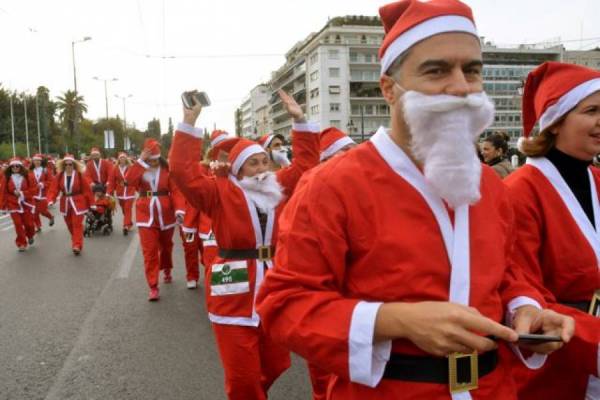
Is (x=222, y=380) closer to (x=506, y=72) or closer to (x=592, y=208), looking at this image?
(x=592, y=208)

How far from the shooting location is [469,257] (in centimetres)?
166

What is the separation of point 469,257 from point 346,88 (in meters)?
84.6

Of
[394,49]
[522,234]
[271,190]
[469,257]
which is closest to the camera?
[469,257]

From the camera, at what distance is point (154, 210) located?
310 inches

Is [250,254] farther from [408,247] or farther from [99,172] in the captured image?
[99,172]

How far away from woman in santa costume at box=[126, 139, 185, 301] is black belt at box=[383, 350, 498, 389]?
242 inches

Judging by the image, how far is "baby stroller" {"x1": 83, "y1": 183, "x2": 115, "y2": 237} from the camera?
1424 centimetres

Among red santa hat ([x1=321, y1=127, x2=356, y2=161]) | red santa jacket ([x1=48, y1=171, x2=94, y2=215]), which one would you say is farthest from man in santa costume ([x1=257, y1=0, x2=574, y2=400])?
red santa jacket ([x1=48, y1=171, x2=94, y2=215])

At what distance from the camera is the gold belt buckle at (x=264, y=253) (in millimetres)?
3867

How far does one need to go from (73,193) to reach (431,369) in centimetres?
1150

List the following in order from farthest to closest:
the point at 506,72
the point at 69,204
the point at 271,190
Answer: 1. the point at 506,72
2. the point at 69,204
3. the point at 271,190

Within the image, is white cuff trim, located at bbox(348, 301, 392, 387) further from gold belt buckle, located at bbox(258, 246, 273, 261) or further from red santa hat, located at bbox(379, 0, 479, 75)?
gold belt buckle, located at bbox(258, 246, 273, 261)

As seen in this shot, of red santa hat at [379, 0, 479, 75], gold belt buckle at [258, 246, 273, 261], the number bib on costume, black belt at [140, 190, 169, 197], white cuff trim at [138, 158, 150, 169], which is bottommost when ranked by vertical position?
the number bib on costume

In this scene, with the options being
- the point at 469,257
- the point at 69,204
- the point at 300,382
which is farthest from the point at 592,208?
the point at 69,204
